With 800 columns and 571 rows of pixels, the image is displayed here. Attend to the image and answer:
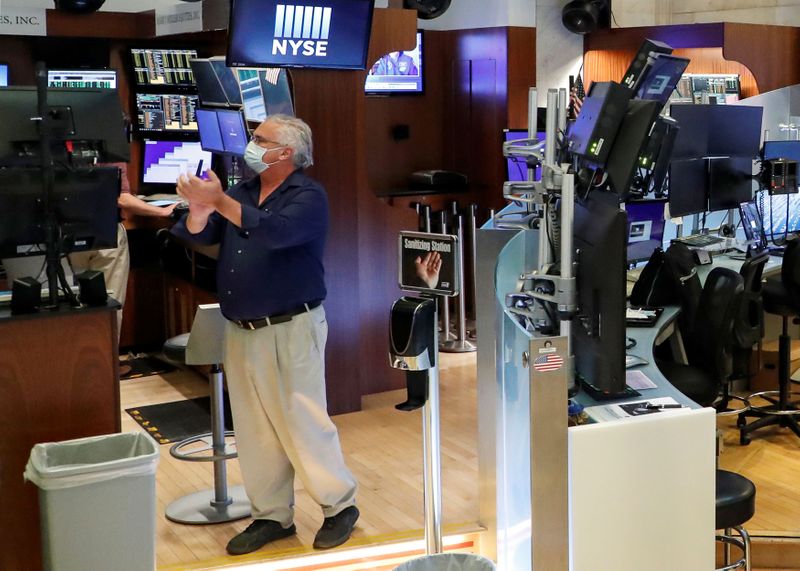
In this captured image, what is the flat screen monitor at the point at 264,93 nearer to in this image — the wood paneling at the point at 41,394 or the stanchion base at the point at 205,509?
the stanchion base at the point at 205,509

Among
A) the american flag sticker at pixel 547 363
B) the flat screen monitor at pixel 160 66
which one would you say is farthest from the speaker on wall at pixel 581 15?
the american flag sticker at pixel 547 363

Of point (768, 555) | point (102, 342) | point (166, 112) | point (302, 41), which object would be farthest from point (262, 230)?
point (166, 112)

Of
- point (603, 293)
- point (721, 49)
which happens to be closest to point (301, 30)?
point (603, 293)

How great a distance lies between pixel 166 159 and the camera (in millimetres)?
7949

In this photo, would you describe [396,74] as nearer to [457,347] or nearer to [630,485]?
[457,347]

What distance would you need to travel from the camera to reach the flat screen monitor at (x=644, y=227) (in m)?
6.10

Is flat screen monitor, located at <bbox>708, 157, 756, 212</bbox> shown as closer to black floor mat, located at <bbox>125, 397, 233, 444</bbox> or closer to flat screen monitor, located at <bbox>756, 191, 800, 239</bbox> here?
flat screen monitor, located at <bbox>756, 191, 800, 239</bbox>

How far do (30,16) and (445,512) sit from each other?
4833 mm

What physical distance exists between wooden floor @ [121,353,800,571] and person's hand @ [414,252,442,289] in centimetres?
152

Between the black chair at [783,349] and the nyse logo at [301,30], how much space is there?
2.68 meters

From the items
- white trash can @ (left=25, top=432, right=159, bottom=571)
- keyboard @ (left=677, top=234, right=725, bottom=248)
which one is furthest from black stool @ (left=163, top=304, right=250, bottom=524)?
keyboard @ (left=677, top=234, right=725, bottom=248)

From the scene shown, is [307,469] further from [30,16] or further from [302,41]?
[30,16]

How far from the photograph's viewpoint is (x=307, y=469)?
4328mm

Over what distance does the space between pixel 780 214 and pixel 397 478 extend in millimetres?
3357
